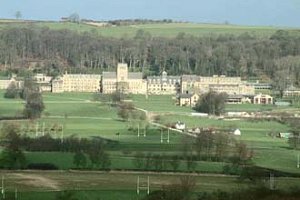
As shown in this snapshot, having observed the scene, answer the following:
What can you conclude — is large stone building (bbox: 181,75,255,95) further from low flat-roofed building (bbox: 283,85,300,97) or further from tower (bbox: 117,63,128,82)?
tower (bbox: 117,63,128,82)

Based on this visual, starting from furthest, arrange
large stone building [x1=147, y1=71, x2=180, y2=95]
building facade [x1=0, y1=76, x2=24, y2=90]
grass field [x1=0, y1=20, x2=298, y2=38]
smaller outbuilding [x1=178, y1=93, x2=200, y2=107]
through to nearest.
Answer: grass field [x1=0, y1=20, x2=298, y2=38] → large stone building [x1=147, y1=71, x2=180, y2=95] → building facade [x1=0, y1=76, x2=24, y2=90] → smaller outbuilding [x1=178, y1=93, x2=200, y2=107]

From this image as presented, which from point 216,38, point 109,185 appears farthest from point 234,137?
point 216,38

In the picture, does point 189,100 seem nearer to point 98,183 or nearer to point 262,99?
point 262,99

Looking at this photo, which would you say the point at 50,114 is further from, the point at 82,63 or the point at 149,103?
the point at 82,63

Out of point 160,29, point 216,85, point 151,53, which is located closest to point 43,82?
point 216,85

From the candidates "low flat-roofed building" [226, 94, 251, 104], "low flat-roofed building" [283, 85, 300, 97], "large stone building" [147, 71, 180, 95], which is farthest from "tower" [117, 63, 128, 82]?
"low flat-roofed building" [283, 85, 300, 97]

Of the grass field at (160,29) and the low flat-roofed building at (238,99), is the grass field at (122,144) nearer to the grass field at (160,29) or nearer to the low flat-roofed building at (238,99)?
the low flat-roofed building at (238,99)
